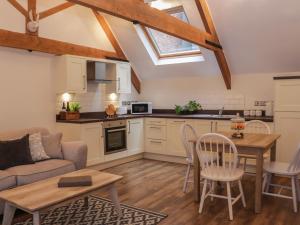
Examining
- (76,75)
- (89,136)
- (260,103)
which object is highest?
(76,75)

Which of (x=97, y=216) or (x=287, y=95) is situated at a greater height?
(x=287, y=95)

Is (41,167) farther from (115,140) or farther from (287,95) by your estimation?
(287,95)

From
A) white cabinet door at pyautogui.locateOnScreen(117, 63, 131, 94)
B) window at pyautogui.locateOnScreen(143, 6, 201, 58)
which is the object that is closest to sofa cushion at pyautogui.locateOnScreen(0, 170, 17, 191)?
white cabinet door at pyautogui.locateOnScreen(117, 63, 131, 94)

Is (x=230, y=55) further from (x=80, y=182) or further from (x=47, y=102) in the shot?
(x=80, y=182)

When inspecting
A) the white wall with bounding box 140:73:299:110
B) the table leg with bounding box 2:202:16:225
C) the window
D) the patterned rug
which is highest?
the window

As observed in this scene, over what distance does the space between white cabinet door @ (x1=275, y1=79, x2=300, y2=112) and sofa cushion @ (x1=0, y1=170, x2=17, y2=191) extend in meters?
3.84

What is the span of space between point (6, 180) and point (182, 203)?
2.05 meters

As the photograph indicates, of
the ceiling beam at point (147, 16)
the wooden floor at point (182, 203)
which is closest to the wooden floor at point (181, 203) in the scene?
the wooden floor at point (182, 203)

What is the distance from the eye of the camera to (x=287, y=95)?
4344 millimetres

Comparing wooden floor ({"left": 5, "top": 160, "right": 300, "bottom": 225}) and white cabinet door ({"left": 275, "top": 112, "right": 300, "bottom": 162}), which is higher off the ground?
white cabinet door ({"left": 275, "top": 112, "right": 300, "bottom": 162})

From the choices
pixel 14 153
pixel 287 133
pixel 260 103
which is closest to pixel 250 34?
pixel 260 103

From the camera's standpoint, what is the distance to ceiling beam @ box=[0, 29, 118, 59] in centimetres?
418

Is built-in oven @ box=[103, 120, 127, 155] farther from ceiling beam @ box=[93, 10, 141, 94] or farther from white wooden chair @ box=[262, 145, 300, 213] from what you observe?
white wooden chair @ box=[262, 145, 300, 213]

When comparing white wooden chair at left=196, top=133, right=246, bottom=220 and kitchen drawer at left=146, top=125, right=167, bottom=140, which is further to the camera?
kitchen drawer at left=146, top=125, right=167, bottom=140
